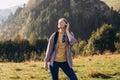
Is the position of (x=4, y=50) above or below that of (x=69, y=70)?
below

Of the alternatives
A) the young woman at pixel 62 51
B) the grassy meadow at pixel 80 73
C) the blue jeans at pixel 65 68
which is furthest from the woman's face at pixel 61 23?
the grassy meadow at pixel 80 73

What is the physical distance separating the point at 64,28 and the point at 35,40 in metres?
116

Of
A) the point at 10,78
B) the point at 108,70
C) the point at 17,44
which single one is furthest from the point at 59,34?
the point at 17,44

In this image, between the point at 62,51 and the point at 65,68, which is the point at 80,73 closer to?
the point at 65,68

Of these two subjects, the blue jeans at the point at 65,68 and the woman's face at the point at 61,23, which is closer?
the woman's face at the point at 61,23

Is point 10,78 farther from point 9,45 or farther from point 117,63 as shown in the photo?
point 9,45

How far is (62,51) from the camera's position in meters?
10.6

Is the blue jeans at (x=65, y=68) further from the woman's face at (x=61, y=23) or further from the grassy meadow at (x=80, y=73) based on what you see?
the grassy meadow at (x=80, y=73)

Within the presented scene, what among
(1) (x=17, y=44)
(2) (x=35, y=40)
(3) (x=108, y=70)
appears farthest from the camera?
(2) (x=35, y=40)

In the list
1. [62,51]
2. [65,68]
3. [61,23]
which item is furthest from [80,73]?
[61,23]

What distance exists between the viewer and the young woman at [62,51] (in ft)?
34.8

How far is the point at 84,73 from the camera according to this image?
1783 centimetres

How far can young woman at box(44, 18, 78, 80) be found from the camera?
34.8 ft

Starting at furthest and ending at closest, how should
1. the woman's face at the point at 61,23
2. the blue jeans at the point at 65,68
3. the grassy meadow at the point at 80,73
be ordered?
the grassy meadow at the point at 80,73
the blue jeans at the point at 65,68
the woman's face at the point at 61,23
